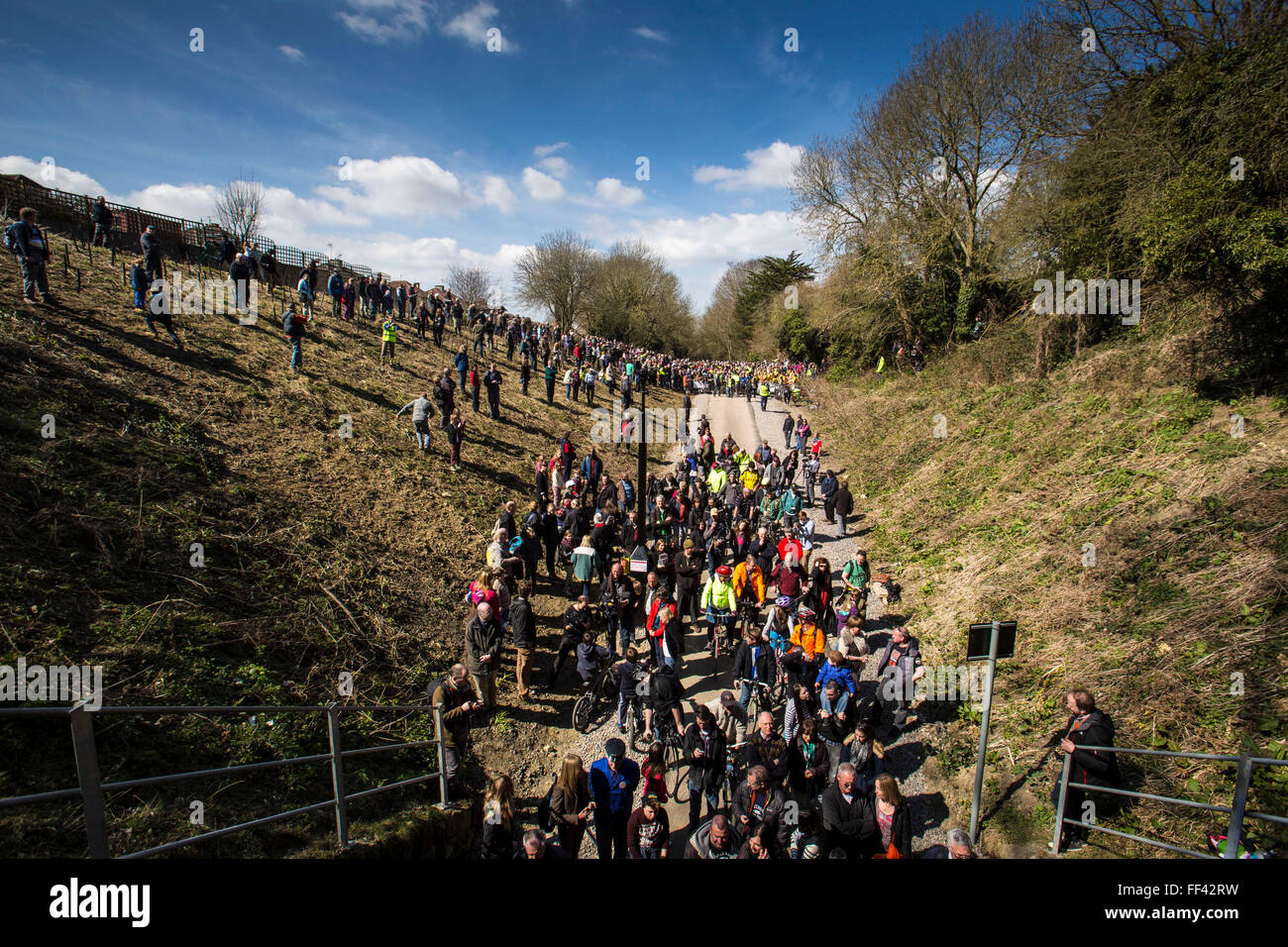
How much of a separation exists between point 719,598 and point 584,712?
115 inches

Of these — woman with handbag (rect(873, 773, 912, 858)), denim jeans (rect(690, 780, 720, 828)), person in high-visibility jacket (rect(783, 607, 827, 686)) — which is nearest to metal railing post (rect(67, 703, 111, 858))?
denim jeans (rect(690, 780, 720, 828))

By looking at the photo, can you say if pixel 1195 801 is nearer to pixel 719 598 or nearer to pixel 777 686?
pixel 777 686

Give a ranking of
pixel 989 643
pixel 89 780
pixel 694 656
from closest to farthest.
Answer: pixel 89 780 → pixel 989 643 → pixel 694 656

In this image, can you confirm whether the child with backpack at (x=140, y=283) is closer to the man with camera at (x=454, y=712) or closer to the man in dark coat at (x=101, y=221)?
the man in dark coat at (x=101, y=221)

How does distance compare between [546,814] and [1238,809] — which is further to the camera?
[546,814]

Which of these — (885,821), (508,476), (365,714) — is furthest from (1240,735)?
(508,476)

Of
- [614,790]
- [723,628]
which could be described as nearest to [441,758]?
[614,790]

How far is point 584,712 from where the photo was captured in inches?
312

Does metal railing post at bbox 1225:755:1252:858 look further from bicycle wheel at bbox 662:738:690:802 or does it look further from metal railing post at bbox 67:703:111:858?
metal railing post at bbox 67:703:111:858

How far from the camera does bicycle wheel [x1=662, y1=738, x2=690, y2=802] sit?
6730 millimetres

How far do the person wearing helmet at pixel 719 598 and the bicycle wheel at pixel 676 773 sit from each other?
2.57 meters

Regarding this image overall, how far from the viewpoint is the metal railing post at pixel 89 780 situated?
228 cm

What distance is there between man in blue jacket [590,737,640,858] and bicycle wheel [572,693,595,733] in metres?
2.50

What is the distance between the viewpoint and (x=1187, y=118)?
10.8 meters
